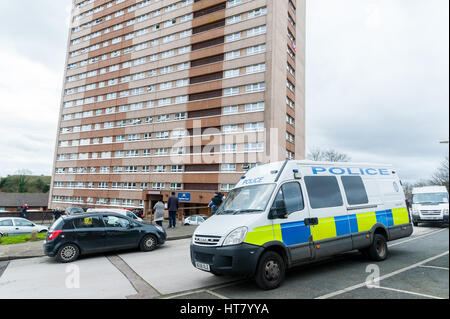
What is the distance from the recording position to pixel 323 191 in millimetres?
6176

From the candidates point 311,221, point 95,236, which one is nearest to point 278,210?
point 311,221

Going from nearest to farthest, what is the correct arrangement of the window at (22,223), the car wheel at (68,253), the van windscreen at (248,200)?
the van windscreen at (248,200)
the car wheel at (68,253)
the window at (22,223)

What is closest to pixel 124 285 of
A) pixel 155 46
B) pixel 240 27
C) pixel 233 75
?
pixel 233 75

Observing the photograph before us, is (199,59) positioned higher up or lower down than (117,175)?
higher up

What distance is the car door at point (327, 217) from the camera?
5719 mm

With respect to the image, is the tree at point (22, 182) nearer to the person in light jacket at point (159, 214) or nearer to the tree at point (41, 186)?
the tree at point (41, 186)

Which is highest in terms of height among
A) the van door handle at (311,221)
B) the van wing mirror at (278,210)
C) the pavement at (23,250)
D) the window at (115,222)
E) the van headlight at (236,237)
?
the van wing mirror at (278,210)

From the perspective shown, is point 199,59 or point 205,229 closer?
point 205,229

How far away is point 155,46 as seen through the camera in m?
44.0

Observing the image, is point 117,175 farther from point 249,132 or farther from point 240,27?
point 240,27

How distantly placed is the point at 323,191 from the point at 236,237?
2521 mm

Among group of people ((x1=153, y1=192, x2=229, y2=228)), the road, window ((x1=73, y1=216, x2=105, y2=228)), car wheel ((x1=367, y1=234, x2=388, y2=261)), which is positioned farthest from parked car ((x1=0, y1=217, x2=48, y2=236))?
car wheel ((x1=367, y1=234, x2=388, y2=261))

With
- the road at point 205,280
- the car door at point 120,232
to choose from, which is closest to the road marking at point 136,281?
the road at point 205,280
